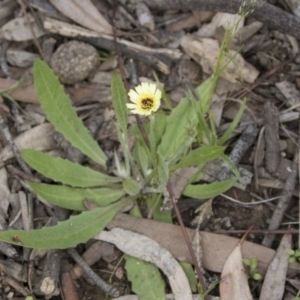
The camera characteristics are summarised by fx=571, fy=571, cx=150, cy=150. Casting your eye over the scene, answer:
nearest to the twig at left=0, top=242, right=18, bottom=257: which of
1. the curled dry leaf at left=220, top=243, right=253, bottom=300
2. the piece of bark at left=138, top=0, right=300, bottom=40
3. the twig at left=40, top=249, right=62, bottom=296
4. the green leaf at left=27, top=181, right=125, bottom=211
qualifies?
the twig at left=40, top=249, right=62, bottom=296

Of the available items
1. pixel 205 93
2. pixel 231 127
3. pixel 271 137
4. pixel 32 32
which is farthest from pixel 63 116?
pixel 271 137

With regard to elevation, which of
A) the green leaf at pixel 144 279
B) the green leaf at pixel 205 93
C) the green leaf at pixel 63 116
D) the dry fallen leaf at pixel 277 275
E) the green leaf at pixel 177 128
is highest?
the green leaf at pixel 63 116

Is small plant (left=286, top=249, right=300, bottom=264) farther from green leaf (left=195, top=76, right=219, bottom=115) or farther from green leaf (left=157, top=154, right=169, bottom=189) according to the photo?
green leaf (left=195, top=76, right=219, bottom=115)

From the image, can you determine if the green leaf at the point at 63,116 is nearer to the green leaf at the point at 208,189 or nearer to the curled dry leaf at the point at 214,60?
the green leaf at the point at 208,189

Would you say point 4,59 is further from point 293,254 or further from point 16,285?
point 293,254

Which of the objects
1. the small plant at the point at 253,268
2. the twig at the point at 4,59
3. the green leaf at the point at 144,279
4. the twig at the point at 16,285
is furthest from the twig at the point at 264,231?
the twig at the point at 4,59

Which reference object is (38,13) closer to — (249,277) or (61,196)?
(61,196)
